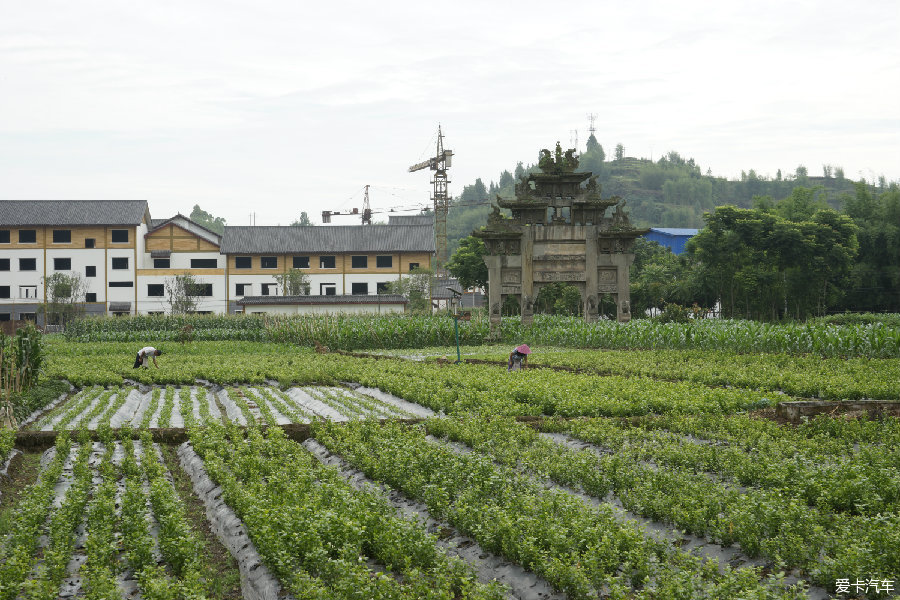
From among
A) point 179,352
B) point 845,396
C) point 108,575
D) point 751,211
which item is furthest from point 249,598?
point 751,211

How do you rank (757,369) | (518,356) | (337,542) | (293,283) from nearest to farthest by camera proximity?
(337,542) < (757,369) < (518,356) < (293,283)

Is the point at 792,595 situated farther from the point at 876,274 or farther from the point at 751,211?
the point at 876,274

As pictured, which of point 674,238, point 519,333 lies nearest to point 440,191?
point 674,238

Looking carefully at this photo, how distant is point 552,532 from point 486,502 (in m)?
1.53

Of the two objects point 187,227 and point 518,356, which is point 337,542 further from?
point 187,227

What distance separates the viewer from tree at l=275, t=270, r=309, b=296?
2699 inches

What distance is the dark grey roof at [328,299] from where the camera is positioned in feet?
207

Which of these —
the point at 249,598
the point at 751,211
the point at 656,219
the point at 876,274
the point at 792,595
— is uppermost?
the point at 656,219

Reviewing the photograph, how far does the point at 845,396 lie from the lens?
15336mm

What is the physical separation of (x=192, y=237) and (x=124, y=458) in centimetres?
6406

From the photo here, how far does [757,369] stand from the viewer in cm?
2027

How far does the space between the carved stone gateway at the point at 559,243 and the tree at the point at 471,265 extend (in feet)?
80.5

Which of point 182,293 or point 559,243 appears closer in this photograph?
point 559,243

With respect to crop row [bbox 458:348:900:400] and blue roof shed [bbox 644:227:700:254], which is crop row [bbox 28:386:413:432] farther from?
blue roof shed [bbox 644:227:700:254]
